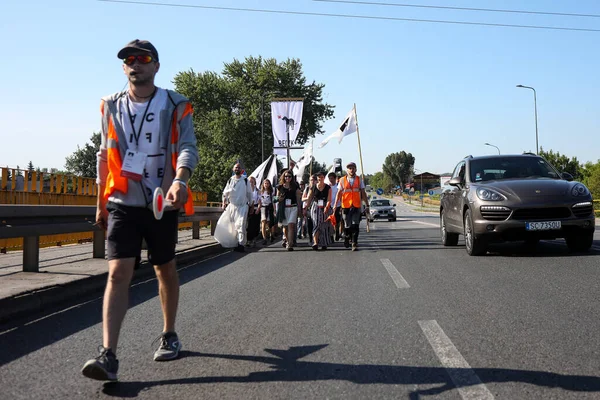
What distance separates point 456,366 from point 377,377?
0.52m

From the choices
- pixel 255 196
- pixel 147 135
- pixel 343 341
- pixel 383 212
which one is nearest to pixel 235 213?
pixel 255 196

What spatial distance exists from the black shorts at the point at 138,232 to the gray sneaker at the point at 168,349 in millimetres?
496

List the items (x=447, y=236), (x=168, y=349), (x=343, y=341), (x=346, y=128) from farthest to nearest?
(x=346, y=128) → (x=447, y=236) → (x=343, y=341) → (x=168, y=349)

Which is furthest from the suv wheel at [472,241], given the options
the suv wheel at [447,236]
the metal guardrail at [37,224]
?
the metal guardrail at [37,224]

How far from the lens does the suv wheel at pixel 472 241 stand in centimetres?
951

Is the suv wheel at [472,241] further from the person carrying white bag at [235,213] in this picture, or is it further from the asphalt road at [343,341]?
the person carrying white bag at [235,213]

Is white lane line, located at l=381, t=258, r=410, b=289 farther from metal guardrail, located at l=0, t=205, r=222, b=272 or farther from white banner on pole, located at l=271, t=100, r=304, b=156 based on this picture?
white banner on pole, located at l=271, t=100, r=304, b=156

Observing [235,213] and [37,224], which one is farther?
[235,213]

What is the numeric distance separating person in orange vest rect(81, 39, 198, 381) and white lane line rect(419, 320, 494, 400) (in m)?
1.68

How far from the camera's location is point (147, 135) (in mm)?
3607

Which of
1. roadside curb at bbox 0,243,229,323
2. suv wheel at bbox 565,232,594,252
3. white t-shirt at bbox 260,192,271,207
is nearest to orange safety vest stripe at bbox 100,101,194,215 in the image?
roadside curb at bbox 0,243,229,323

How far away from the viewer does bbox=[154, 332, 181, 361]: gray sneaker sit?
3734mm

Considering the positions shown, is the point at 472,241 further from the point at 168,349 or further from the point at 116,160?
the point at 116,160

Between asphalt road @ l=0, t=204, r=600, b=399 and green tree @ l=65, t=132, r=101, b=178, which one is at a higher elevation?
green tree @ l=65, t=132, r=101, b=178
